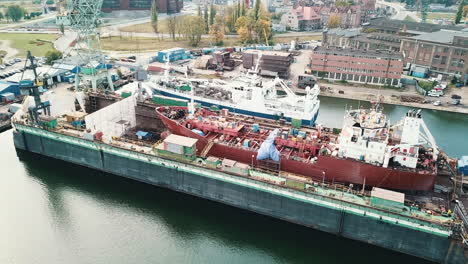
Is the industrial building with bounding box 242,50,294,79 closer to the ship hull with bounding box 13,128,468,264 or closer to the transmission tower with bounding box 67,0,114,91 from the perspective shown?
the transmission tower with bounding box 67,0,114,91

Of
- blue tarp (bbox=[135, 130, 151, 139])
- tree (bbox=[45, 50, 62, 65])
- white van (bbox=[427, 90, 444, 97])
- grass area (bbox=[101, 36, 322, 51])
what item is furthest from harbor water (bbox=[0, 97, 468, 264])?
grass area (bbox=[101, 36, 322, 51])

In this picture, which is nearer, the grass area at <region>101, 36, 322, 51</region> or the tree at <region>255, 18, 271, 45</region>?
the grass area at <region>101, 36, 322, 51</region>

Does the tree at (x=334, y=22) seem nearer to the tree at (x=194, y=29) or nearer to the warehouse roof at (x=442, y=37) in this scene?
the warehouse roof at (x=442, y=37)

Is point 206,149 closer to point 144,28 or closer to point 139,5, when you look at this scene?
point 144,28

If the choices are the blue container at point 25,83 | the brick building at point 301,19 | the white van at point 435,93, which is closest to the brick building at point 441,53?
the white van at point 435,93

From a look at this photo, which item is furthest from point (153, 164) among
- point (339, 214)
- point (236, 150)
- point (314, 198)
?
point (339, 214)

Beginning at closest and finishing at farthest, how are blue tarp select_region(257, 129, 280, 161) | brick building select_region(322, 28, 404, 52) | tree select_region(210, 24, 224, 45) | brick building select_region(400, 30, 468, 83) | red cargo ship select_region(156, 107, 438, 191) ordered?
red cargo ship select_region(156, 107, 438, 191) → blue tarp select_region(257, 129, 280, 161) → brick building select_region(400, 30, 468, 83) → brick building select_region(322, 28, 404, 52) → tree select_region(210, 24, 224, 45)

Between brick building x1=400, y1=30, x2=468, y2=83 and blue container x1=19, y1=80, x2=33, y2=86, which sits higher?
brick building x1=400, y1=30, x2=468, y2=83
